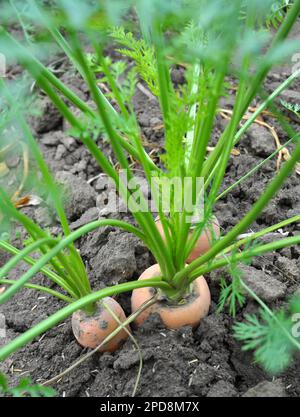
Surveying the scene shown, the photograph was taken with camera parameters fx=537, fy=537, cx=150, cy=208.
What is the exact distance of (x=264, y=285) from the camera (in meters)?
1.22

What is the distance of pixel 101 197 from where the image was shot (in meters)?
1.63

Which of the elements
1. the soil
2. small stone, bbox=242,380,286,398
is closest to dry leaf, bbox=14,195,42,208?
the soil

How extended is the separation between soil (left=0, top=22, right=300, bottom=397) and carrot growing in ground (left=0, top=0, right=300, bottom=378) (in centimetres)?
6

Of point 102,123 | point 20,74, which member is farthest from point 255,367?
point 20,74

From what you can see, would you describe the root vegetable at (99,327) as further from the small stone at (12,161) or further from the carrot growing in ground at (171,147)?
the small stone at (12,161)

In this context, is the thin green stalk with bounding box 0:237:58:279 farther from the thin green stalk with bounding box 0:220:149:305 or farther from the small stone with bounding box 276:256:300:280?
the small stone with bounding box 276:256:300:280

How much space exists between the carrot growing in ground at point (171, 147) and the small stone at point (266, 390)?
40mm

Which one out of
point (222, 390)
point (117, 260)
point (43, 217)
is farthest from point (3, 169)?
point (222, 390)

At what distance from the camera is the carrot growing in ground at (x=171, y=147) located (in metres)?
0.78

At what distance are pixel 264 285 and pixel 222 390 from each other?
28 centimetres

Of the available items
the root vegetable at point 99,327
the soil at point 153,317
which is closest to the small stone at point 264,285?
the soil at point 153,317

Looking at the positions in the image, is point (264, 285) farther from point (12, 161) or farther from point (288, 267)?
point (12, 161)

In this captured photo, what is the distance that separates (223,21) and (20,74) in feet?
5.11
